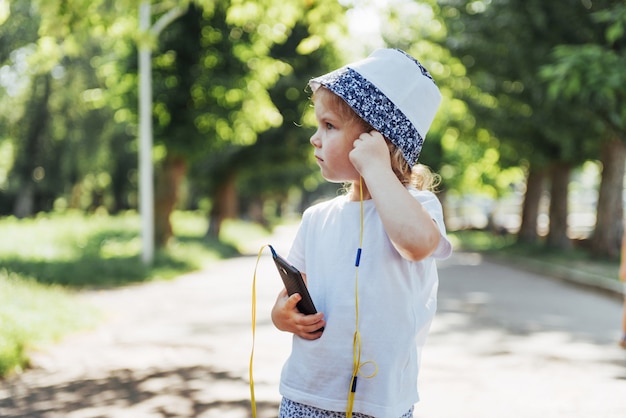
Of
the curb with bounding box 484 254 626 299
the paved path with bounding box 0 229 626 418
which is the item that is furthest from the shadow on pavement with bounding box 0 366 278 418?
the curb with bounding box 484 254 626 299

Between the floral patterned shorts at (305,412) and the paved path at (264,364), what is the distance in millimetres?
3080

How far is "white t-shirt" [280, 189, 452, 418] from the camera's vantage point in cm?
215

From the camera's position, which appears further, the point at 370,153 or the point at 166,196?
the point at 166,196

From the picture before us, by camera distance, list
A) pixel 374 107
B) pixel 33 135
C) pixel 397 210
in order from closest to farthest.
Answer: pixel 397 210
pixel 374 107
pixel 33 135

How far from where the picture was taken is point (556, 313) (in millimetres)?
11320

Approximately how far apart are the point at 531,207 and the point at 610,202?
30.4 feet

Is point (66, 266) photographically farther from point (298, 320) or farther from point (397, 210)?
point (397, 210)

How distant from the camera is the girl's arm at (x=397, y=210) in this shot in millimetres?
2023

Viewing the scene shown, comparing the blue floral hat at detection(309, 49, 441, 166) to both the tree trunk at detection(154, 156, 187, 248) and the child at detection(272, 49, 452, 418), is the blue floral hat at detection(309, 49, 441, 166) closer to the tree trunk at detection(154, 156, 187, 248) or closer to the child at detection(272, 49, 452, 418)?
the child at detection(272, 49, 452, 418)

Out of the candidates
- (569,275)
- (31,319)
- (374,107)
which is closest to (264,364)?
(31,319)

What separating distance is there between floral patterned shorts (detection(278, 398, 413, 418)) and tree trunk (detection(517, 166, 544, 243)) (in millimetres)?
28458

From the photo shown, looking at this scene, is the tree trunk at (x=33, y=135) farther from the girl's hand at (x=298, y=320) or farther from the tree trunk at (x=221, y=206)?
the girl's hand at (x=298, y=320)

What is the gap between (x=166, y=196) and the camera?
74.3ft

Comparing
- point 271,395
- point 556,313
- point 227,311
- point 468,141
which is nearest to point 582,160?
point 468,141
